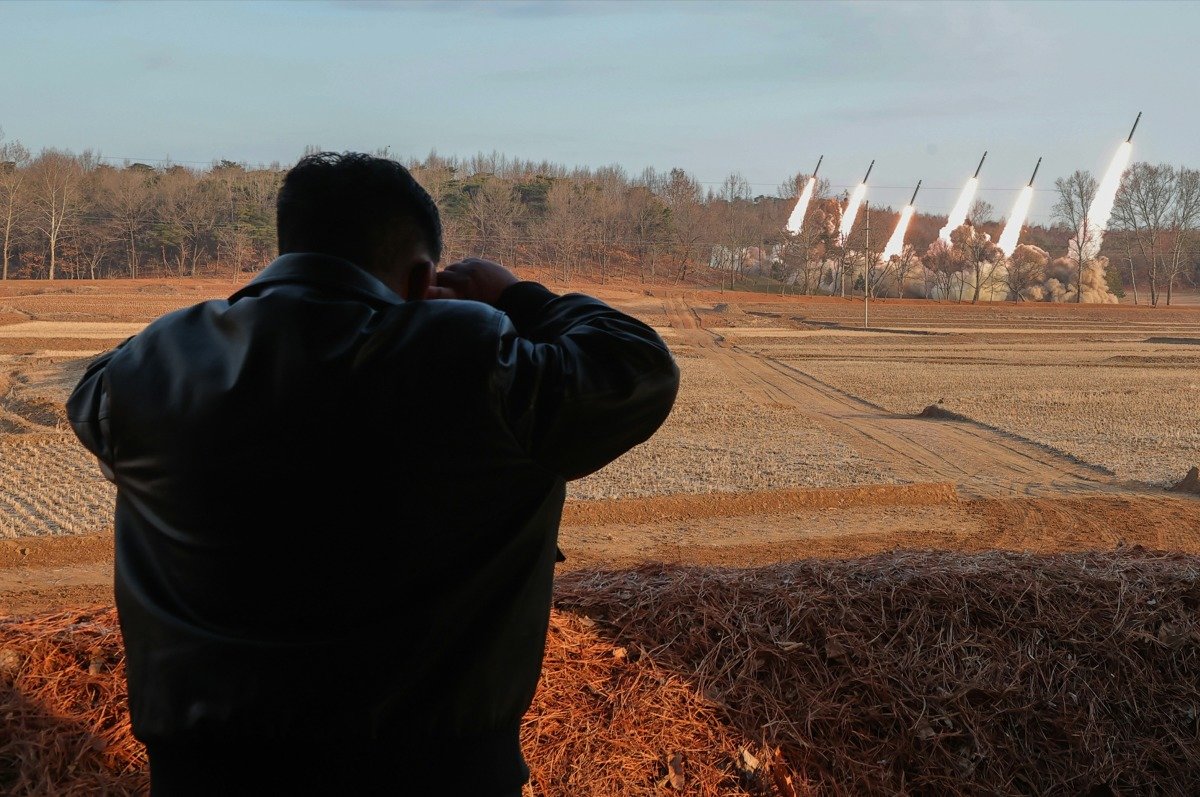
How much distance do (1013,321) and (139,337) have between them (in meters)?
60.2

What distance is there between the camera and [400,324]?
1662mm

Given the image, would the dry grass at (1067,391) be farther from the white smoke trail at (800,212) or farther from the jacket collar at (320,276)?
the white smoke trail at (800,212)

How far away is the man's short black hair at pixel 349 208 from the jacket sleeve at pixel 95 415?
386mm

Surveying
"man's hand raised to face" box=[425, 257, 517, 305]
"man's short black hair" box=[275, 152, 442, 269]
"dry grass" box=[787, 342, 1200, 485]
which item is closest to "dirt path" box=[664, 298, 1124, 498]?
"dry grass" box=[787, 342, 1200, 485]

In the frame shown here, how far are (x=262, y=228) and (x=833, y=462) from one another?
184ft

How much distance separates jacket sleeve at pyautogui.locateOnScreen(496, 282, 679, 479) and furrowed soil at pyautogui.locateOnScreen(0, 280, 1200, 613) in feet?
20.6

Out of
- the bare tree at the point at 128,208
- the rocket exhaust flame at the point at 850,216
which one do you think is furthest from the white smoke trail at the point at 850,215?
the bare tree at the point at 128,208

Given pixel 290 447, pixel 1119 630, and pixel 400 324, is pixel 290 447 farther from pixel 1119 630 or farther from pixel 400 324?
pixel 1119 630

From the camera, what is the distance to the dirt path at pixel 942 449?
16203 mm

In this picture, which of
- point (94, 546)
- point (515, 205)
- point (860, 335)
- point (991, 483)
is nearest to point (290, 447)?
point (94, 546)

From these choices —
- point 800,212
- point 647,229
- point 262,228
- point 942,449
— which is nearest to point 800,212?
point 800,212

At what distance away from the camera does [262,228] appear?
66.1 metres

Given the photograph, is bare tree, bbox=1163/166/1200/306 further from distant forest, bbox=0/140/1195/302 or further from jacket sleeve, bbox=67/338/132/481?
jacket sleeve, bbox=67/338/132/481

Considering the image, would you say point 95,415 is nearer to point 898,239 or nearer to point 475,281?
point 475,281
